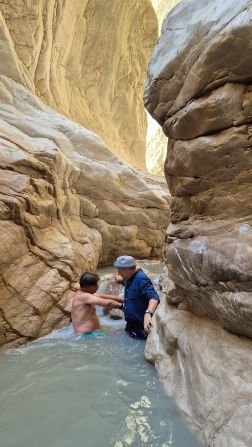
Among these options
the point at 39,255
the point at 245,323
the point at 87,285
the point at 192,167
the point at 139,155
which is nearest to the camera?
the point at 245,323

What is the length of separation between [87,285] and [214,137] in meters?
2.91

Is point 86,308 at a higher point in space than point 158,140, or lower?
lower

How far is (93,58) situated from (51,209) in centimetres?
1193

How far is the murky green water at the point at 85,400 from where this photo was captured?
94.0 inches

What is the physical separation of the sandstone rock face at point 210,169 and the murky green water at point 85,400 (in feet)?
0.86

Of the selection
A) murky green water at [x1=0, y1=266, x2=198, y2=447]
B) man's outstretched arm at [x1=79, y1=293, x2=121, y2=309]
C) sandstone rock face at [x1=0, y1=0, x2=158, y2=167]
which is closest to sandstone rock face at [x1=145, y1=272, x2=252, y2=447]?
murky green water at [x1=0, y1=266, x2=198, y2=447]

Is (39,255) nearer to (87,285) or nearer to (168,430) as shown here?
(87,285)

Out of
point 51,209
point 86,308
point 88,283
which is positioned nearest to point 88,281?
point 88,283

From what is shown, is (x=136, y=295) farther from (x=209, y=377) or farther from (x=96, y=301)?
(x=209, y=377)

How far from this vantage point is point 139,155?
58.5ft

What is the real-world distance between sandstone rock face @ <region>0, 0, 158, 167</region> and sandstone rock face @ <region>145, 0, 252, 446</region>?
928cm

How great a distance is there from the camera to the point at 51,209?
612 cm

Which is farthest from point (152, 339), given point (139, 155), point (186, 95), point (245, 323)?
point (139, 155)

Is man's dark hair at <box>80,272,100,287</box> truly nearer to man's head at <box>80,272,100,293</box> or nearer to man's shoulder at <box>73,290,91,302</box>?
man's head at <box>80,272,100,293</box>
